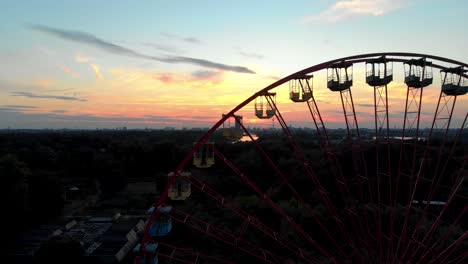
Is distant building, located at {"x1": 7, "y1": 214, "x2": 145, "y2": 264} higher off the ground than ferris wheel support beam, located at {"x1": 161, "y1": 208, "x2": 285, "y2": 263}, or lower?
lower

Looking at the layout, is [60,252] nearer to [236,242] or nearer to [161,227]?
[161,227]

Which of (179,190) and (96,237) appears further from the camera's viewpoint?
(96,237)

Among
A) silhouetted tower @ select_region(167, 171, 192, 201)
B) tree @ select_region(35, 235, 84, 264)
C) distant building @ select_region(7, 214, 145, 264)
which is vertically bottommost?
distant building @ select_region(7, 214, 145, 264)

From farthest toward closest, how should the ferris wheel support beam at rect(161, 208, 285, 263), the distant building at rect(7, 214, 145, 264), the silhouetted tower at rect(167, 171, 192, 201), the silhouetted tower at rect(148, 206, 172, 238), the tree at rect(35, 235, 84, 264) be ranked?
the silhouetted tower at rect(148, 206, 172, 238)
the distant building at rect(7, 214, 145, 264)
the tree at rect(35, 235, 84, 264)
the silhouetted tower at rect(167, 171, 192, 201)
the ferris wheel support beam at rect(161, 208, 285, 263)

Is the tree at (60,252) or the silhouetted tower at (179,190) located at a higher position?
the silhouetted tower at (179,190)

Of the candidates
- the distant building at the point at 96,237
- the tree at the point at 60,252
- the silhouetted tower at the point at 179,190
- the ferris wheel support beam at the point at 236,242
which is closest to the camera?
the ferris wheel support beam at the point at 236,242

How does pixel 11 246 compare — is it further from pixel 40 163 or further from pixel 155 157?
pixel 155 157

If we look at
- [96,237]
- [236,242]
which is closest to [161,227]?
[96,237]

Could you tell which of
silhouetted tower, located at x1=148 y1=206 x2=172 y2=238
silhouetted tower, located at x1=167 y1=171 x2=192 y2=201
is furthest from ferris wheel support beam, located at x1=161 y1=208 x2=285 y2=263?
silhouetted tower, located at x1=148 y1=206 x2=172 y2=238

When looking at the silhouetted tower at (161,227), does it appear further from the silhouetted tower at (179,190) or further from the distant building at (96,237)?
the silhouetted tower at (179,190)

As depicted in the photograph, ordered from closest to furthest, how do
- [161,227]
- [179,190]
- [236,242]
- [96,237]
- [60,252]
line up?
[236,242]
[179,190]
[60,252]
[161,227]
[96,237]

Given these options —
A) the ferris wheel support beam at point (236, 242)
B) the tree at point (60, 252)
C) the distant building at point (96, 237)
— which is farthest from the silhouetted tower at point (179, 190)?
the tree at point (60, 252)

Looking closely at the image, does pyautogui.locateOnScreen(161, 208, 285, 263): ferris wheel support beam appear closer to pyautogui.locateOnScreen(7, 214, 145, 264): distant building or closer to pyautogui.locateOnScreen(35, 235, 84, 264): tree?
pyautogui.locateOnScreen(7, 214, 145, 264): distant building

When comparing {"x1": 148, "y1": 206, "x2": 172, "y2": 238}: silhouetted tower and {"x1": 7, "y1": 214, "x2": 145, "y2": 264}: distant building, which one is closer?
{"x1": 7, "y1": 214, "x2": 145, "y2": 264}: distant building
